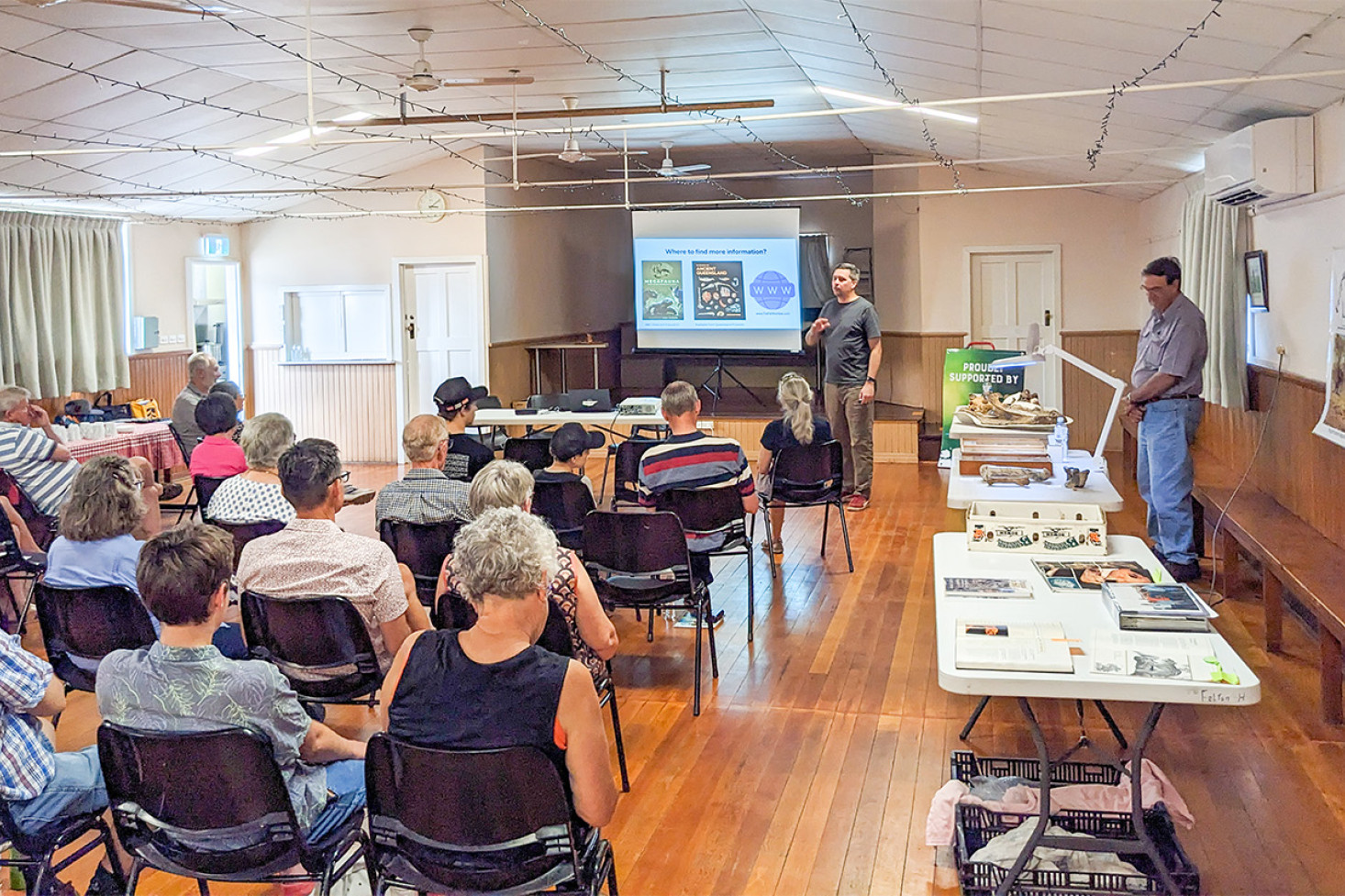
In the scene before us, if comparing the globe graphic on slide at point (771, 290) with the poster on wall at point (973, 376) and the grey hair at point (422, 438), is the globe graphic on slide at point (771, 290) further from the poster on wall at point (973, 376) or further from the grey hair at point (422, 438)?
the grey hair at point (422, 438)

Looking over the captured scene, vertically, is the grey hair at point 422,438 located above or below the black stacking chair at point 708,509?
above

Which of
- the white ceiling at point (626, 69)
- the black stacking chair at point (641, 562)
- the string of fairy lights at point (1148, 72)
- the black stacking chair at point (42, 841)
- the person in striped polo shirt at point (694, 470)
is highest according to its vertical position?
the white ceiling at point (626, 69)

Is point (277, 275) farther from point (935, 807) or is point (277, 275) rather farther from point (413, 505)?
point (935, 807)

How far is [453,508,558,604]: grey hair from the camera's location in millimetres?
2529

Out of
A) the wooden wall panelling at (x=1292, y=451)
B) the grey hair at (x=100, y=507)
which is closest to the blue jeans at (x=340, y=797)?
the grey hair at (x=100, y=507)

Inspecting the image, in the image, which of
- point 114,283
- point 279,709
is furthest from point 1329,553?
point 114,283

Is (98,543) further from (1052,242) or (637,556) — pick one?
(1052,242)

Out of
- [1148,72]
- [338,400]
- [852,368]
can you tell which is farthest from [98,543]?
[338,400]

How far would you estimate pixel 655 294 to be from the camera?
12656 millimetres

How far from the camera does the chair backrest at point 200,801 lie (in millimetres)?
2340

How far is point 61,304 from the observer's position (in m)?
9.76

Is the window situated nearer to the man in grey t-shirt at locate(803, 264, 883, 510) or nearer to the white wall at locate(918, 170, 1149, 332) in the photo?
the man in grey t-shirt at locate(803, 264, 883, 510)

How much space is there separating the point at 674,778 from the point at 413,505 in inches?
57.2

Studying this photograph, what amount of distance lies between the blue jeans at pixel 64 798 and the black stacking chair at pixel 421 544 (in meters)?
1.69
